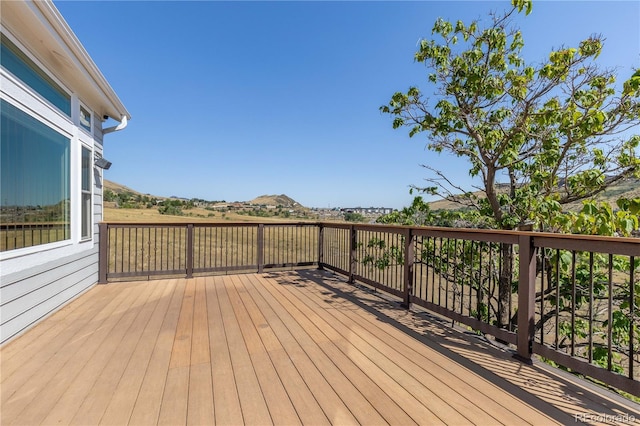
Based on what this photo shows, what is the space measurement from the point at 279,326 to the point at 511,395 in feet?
6.20

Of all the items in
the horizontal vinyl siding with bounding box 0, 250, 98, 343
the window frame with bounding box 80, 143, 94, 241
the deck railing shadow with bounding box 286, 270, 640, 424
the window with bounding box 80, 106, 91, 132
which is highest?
the window with bounding box 80, 106, 91, 132

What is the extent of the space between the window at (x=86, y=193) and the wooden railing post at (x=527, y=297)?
5.06 m

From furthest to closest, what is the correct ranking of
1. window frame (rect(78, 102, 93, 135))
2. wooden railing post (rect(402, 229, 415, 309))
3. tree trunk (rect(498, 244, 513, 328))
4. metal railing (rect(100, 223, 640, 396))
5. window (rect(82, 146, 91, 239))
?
window (rect(82, 146, 91, 239))
window frame (rect(78, 102, 93, 135))
wooden railing post (rect(402, 229, 415, 309))
tree trunk (rect(498, 244, 513, 328))
metal railing (rect(100, 223, 640, 396))

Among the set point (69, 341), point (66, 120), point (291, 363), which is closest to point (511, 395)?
point (291, 363)

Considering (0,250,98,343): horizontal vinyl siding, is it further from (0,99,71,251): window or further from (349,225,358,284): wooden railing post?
(349,225,358,284): wooden railing post

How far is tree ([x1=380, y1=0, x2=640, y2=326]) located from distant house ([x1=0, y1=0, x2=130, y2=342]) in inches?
171

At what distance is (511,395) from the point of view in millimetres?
1657

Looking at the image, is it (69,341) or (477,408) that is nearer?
(477,408)

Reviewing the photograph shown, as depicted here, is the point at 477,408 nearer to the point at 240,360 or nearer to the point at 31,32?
the point at 240,360

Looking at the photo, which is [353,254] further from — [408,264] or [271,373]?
[271,373]

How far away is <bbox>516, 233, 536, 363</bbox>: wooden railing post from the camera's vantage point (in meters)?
2.07

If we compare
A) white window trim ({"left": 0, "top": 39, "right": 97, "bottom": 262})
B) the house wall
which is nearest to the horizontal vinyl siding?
the house wall

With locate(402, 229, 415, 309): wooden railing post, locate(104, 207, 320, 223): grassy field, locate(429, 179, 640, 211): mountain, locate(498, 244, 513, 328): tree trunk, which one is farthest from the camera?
locate(104, 207, 320, 223): grassy field

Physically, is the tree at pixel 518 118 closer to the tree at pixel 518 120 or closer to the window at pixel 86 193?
the tree at pixel 518 120
